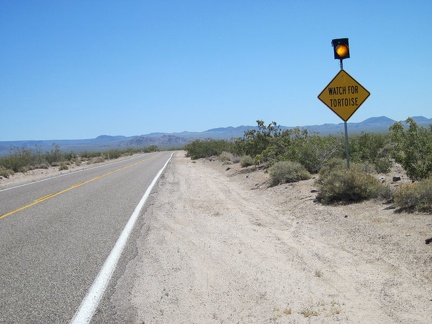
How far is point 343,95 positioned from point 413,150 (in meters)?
2.23

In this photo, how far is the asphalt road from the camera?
508cm

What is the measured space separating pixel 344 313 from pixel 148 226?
5.67 meters

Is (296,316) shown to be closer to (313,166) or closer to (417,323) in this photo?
(417,323)

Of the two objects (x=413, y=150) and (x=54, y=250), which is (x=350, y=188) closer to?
→ (x=413, y=150)

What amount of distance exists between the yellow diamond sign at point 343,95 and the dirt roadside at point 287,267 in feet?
8.67

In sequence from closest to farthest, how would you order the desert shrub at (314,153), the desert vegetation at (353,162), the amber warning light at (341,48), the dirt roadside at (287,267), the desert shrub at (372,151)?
the dirt roadside at (287,267) < the desert vegetation at (353,162) < the amber warning light at (341,48) < the desert shrub at (372,151) < the desert shrub at (314,153)

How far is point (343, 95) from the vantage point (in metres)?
10.8

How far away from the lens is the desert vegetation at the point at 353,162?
30.4 feet

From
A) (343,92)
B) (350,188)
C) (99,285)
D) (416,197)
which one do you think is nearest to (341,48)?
(343,92)

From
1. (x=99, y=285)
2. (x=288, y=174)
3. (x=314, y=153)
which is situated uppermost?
(x=314, y=153)

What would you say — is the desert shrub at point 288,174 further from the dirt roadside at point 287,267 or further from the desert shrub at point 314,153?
the dirt roadside at point 287,267

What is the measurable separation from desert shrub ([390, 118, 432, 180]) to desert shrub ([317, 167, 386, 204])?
3.62ft

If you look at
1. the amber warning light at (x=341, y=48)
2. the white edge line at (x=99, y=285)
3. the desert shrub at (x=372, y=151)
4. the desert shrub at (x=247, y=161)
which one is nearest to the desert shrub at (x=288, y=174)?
the desert shrub at (x=372, y=151)

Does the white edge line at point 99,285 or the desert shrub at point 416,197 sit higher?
the desert shrub at point 416,197
